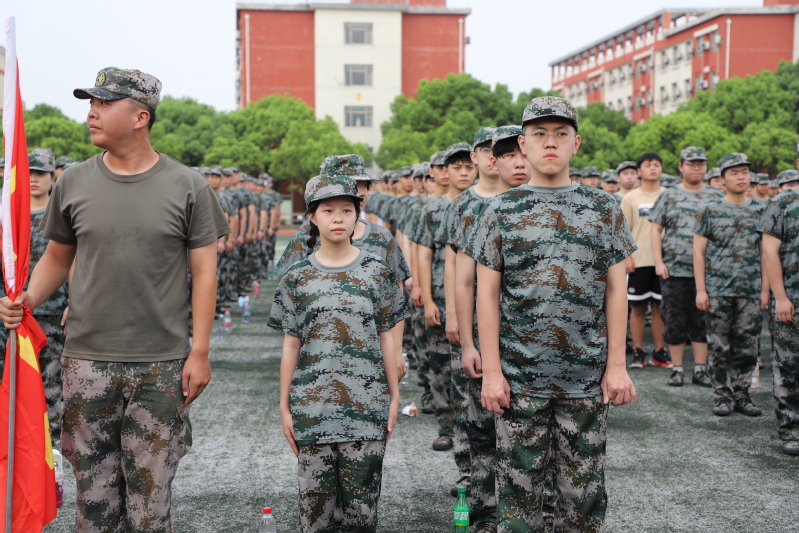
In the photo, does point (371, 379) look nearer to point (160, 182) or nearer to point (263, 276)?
point (160, 182)

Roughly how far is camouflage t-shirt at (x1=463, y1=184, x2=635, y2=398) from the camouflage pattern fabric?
5944 millimetres

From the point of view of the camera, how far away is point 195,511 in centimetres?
524

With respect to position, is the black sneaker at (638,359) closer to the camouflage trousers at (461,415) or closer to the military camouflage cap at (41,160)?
the camouflage trousers at (461,415)

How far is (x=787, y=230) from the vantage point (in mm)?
6707

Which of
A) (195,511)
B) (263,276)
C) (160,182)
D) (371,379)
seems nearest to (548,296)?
(371,379)

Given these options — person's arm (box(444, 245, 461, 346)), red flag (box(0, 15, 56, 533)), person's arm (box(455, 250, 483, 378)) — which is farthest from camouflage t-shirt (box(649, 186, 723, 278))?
red flag (box(0, 15, 56, 533))

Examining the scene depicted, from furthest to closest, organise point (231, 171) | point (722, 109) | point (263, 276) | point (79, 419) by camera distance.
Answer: point (722, 109) → point (263, 276) → point (231, 171) → point (79, 419)

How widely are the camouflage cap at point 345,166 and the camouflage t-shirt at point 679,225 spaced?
177 inches

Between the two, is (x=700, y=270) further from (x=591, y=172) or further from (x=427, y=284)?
(x=591, y=172)

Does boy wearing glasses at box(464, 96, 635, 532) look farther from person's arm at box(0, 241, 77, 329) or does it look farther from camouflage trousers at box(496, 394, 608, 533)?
person's arm at box(0, 241, 77, 329)

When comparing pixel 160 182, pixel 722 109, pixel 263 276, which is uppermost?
pixel 722 109

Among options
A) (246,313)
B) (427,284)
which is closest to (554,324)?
(427,284)

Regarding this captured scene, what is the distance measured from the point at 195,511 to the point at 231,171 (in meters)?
11.5

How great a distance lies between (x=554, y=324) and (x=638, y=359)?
280 inches
